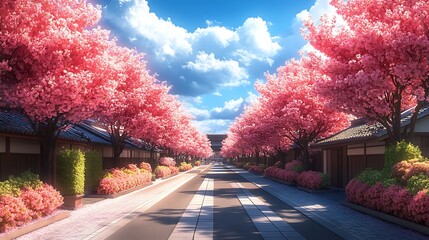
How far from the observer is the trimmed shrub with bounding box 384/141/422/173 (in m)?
15.1

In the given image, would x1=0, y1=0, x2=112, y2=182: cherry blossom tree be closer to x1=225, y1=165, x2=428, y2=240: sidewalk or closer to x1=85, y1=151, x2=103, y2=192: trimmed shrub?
x1=85, y1=151, x2=103, y2=192: trimmed shrub

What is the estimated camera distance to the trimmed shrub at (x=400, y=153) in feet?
49.5

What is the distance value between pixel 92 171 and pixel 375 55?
48.2 feet

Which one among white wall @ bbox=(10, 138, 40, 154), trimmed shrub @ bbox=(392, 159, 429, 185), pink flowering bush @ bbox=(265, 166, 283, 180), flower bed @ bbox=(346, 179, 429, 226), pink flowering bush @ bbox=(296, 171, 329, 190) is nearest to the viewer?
flower bed @ bbox=(346, 179, 429, 226)

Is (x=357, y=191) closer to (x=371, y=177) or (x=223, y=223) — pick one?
(x=371, y=177)

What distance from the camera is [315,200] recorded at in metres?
20.2

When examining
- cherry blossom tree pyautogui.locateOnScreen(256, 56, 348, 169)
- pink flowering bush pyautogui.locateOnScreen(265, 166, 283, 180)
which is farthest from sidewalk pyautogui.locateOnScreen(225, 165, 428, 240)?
pink flowering bush pyautogui.locateOnScreen(265, 166, 283, 180)

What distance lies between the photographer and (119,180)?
23.8m

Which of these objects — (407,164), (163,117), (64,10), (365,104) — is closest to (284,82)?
(163,117)

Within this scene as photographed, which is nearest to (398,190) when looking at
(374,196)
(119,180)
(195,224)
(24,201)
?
(374,196)

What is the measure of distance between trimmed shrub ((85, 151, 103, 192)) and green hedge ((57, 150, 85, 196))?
3259 mm

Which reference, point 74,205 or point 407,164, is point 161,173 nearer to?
point 74,205

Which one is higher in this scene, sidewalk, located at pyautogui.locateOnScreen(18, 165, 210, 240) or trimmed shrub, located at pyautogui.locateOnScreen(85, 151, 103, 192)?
trimmed shrub, located at pyautogui.locateOnScreen(85, 151, 103, 192)

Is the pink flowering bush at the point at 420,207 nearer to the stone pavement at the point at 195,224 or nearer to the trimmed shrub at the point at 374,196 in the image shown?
the trimmed shrub at the point at 374,196
